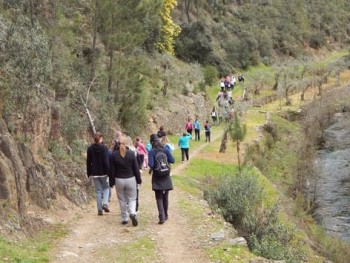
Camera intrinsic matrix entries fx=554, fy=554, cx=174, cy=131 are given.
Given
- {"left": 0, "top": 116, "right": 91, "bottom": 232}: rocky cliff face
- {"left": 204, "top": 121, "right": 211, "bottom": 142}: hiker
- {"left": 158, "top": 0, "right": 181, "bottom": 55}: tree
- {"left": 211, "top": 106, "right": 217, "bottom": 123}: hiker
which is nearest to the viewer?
{"left": 0, "top": 116, "right": 91, "bottom": 232}: rocky cliff face

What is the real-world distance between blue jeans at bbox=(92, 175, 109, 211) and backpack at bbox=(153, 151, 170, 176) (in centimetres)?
179

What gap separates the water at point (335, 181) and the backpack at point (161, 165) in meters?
15.0

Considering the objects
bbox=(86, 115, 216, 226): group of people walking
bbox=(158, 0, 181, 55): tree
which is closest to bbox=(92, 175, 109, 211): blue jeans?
bbox=(86, 115, 216, 226): group of people walking

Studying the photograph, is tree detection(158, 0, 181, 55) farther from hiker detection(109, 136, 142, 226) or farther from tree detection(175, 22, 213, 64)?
hiker detection(109, 136, 142, 226)

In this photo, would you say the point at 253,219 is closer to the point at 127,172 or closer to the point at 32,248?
the point at 127,172

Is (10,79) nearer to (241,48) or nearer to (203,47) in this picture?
(203,47)

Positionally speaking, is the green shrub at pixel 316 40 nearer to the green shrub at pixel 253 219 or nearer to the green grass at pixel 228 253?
the green shrub at pixel 253 219

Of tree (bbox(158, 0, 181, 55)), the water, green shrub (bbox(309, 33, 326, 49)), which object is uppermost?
green shrub (bbox(309, 33, 326, 49))

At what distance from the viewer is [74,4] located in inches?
1169

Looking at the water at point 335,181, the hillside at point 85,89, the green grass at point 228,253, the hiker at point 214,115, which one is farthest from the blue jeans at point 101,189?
the hiker at point 214,115

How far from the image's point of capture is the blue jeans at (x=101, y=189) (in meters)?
15.0

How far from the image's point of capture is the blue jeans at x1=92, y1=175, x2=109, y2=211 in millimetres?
14969

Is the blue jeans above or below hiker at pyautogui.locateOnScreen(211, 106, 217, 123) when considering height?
below

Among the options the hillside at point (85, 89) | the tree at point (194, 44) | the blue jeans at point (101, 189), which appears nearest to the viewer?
the hillside at point (85, 89)
